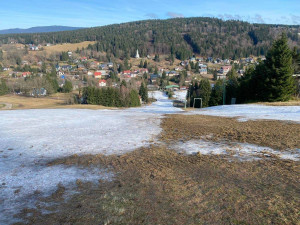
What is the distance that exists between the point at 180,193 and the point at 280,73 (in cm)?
2981

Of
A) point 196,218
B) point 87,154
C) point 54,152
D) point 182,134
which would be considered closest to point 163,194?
point 196,218

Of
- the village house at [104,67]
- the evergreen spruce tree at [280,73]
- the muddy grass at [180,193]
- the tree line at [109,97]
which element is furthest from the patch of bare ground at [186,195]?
the village house at [104,67]

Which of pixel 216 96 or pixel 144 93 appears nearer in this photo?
pixel 216 96

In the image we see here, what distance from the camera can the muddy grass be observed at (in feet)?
13.3

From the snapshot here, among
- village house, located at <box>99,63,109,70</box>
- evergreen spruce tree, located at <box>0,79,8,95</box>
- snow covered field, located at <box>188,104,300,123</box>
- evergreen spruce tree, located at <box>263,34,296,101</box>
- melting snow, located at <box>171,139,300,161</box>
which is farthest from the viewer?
village house, located at <box>99,63,109,70</box>

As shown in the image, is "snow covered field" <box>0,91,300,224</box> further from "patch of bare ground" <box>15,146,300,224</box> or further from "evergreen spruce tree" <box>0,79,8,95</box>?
"evergreen spruce tree" <box>0,79,8,95</box>

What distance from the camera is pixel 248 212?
4.17 m

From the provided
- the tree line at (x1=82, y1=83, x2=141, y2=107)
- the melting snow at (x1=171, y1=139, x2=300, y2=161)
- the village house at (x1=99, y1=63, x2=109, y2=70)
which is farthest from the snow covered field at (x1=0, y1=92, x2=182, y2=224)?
the village house at (x1=99, y1=63, x2=109, y2=70)

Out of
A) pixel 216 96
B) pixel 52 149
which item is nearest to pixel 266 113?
pixel 52 149

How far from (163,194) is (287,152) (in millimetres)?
5407

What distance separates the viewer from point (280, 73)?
2855 cm

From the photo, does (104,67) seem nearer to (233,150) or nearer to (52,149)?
(52,149)

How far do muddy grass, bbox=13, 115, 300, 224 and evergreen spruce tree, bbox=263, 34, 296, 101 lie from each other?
25573 millimetres

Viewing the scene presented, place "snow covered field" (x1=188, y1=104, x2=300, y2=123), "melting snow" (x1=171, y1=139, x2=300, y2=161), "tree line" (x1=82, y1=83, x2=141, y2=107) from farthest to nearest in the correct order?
1. "tree line" (x1=82, y1=83, x2=141, y2=107)
2. "snow covered field" (x1=188, y1=104, x2=300, y2=123)
3. "melting snow" (x1=171, y1=139, x2=300, y2=161)
